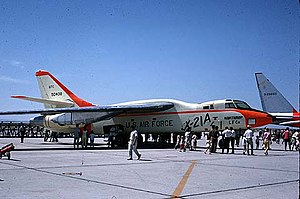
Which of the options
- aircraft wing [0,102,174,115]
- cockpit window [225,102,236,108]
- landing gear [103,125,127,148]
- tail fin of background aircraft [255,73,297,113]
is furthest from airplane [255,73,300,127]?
landing gear [103,125,127,148]

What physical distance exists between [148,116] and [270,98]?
17380mm

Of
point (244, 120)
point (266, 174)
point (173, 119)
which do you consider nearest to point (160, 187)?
point (266, 174)

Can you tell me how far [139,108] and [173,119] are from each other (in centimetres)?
236

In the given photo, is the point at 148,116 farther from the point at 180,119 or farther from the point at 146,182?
the point at 146,182

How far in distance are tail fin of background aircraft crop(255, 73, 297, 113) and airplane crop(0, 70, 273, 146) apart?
1488 cm

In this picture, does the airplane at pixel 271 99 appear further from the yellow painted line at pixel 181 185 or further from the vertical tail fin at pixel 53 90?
the yellow painted line at pixel 181 185

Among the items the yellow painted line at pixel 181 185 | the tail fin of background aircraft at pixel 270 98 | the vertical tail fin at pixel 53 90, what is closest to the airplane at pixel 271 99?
the tail fin of background aircraft at pixel 270 98

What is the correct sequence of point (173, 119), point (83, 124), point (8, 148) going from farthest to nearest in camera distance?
1. point (83, 124)
2. point (173, 119)
3. point (8, 148)

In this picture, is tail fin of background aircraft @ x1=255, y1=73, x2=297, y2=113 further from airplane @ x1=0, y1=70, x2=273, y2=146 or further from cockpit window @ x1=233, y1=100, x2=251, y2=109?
airplane @ x1=0, y1=70, x2=273, y2=146

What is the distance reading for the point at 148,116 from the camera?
26.5 metres

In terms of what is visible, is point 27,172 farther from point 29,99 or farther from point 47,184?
point 29,99

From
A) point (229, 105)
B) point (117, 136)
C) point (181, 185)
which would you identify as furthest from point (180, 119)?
point (181, 185)

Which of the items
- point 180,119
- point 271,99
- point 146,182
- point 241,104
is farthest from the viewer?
point 271,99

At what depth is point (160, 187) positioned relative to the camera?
8266mm
